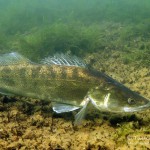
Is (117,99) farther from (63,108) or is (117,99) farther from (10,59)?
(10,59)

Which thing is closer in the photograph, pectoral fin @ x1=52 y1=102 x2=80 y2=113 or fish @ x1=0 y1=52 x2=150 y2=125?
fish @ x1=0 y1=52 x2=150 y2=125

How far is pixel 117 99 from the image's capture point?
14.0 ft

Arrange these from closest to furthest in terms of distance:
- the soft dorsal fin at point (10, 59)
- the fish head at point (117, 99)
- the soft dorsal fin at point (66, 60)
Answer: the fish head at point (117, 99) < the soft dorsal fin at point (66, 60) < the soft dorsal fin at point (10, 59)

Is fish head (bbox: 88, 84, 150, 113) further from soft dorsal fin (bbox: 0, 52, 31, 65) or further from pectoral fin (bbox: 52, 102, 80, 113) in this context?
soft dorsal fin (bbox: 0, 52, 31, 65)

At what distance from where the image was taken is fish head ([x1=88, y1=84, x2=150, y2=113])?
4180 mm

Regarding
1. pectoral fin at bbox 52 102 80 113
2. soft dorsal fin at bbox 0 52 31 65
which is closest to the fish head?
pectoral fin at bbox 52 102 80 113

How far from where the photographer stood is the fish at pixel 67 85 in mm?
4281

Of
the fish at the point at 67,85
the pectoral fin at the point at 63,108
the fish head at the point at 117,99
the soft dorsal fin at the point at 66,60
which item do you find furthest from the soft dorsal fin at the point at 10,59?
the fish head at the point at 117,99

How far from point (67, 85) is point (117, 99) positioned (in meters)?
1.12

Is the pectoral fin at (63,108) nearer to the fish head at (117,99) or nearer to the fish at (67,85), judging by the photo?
the fish at (67,85)

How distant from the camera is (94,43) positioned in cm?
1241

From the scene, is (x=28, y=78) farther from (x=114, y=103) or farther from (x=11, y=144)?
(x=114, y=103)

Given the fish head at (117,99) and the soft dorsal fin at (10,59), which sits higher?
the soft dorsal fin at (10,59)

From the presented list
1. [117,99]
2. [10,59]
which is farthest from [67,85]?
[10,59]
